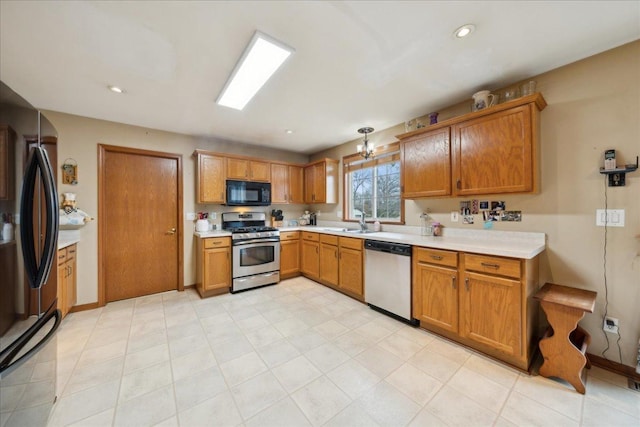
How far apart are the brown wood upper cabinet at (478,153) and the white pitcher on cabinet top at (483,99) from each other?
14 cm

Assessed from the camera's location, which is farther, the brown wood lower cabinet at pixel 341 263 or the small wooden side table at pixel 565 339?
the brown wood lower cabinet at pixel 341 263

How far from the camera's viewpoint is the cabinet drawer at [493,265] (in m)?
1.86

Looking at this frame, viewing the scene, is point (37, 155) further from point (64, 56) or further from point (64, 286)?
point (64, 286)

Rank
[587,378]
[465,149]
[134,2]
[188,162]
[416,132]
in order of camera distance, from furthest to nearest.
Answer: [188,162], [416,132], [465,149], [587,378], [134,2]

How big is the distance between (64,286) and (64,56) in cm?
225

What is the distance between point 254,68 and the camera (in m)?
2.06

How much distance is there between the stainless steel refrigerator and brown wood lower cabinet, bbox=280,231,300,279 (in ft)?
9.47

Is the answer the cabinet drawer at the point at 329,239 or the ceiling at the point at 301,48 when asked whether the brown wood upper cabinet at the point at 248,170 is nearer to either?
the ceiling at the point at 301,48

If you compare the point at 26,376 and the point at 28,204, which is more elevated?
the point at 28,204

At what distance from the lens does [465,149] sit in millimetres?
2432

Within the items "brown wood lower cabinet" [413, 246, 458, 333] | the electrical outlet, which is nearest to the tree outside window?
"brown wood lower cabinet" [413, 246, 458, 333]

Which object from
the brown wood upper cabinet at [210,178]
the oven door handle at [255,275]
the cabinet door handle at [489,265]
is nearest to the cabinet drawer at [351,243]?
the oven door handle at [255,275]

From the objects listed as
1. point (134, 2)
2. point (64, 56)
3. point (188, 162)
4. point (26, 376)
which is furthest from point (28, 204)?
point (188, 162)

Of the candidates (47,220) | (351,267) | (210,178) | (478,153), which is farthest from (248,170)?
(478,153)
